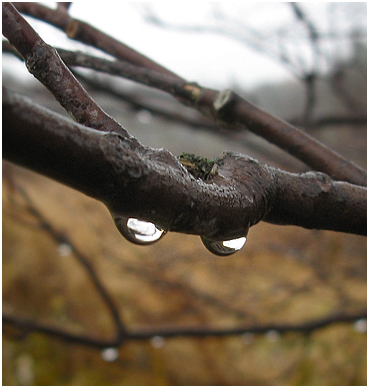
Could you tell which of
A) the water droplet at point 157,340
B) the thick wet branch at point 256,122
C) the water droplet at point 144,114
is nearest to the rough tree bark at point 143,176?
the thick wet branch at point 256,122

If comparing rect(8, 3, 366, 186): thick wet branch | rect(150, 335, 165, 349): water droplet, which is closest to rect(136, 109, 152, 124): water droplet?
rect(8, 3, 366, 186): thick wet branch

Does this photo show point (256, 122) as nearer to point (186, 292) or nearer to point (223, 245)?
point (223, 245)

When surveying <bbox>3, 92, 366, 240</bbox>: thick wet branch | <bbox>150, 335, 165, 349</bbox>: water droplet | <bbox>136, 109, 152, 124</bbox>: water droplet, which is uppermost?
<bbox>136, 109, 152, 124</bbox>: water droplet

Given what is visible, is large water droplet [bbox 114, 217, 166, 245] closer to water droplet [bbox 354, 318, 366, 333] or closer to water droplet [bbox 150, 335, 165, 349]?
water droplet [bbox 150, 335, 165, 349]

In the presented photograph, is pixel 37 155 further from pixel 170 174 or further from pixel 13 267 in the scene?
pixel 13 267

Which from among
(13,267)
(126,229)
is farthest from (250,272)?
(126,229)

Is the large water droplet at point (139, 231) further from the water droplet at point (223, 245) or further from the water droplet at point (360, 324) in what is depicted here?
the water droplet at point (360, 324)
